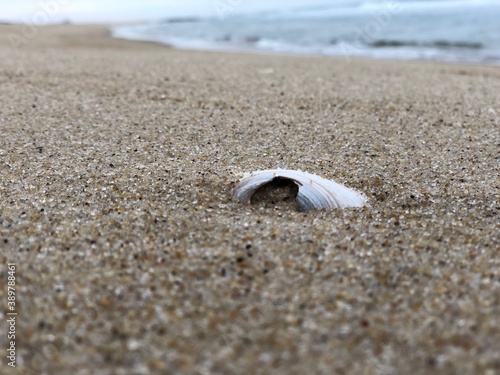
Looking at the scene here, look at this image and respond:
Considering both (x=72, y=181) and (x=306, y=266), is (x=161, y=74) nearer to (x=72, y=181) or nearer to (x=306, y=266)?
(x=72, y=181)

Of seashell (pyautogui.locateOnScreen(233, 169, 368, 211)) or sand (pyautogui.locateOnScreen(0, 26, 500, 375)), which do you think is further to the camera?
seashell (pyautogui.locateOnScreen(233, 169, 368, 211))

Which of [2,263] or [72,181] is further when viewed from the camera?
[72,181]

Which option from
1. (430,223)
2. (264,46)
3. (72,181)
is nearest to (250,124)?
(72,181)

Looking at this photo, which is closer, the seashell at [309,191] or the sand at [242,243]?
the sand at [242,243]

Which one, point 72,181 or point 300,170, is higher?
point 300,170
